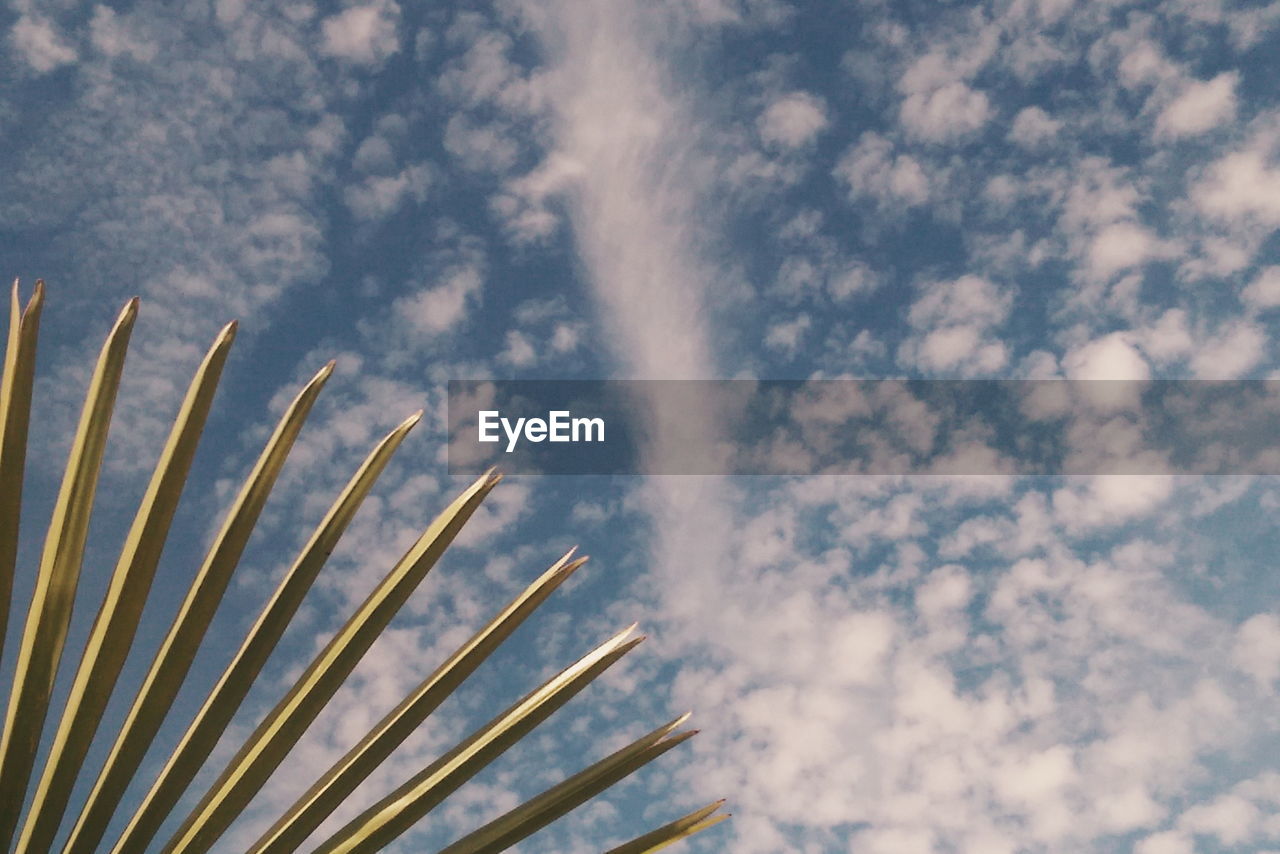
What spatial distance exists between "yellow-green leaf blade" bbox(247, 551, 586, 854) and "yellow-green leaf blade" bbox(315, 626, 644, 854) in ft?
0.25

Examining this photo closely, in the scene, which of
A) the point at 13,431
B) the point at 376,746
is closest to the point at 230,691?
the point at 376,746

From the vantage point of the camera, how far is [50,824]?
2.09m

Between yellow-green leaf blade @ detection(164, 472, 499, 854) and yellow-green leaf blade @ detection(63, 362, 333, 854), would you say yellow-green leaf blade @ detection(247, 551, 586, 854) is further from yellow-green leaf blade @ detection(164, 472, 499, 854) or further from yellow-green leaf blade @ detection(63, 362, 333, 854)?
yellow-green leaf blade @ detection(63, 362, 333, 854)

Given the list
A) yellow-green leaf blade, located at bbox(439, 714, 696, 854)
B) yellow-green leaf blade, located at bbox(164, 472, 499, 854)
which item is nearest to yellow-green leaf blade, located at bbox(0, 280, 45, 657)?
yellow-green leaf blade, located at bbox(164, 472, 499, 854)

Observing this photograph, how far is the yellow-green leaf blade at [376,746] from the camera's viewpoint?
2.29 metres

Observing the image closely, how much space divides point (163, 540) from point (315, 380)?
0.49 metres

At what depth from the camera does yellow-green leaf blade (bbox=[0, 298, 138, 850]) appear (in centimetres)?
207

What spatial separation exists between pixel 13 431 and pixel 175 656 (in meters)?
0.56

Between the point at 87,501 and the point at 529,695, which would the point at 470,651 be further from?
the point at 87,501

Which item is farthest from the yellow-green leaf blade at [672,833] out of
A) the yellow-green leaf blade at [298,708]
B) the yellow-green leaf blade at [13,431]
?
the yellow-green leaf blade at [13,431]

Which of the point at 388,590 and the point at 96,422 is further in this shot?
the point at 388,590

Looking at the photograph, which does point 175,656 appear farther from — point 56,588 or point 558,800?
point 558,800

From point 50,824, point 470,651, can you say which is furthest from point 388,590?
point 50,824

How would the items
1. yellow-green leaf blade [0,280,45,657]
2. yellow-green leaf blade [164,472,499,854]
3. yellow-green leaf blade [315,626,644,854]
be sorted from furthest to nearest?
yellow-green leaf blade [315,626,644,854], yellow-green leaf blade [164,472,499,854], yellow-green leaf blade [0,280,45,657]
